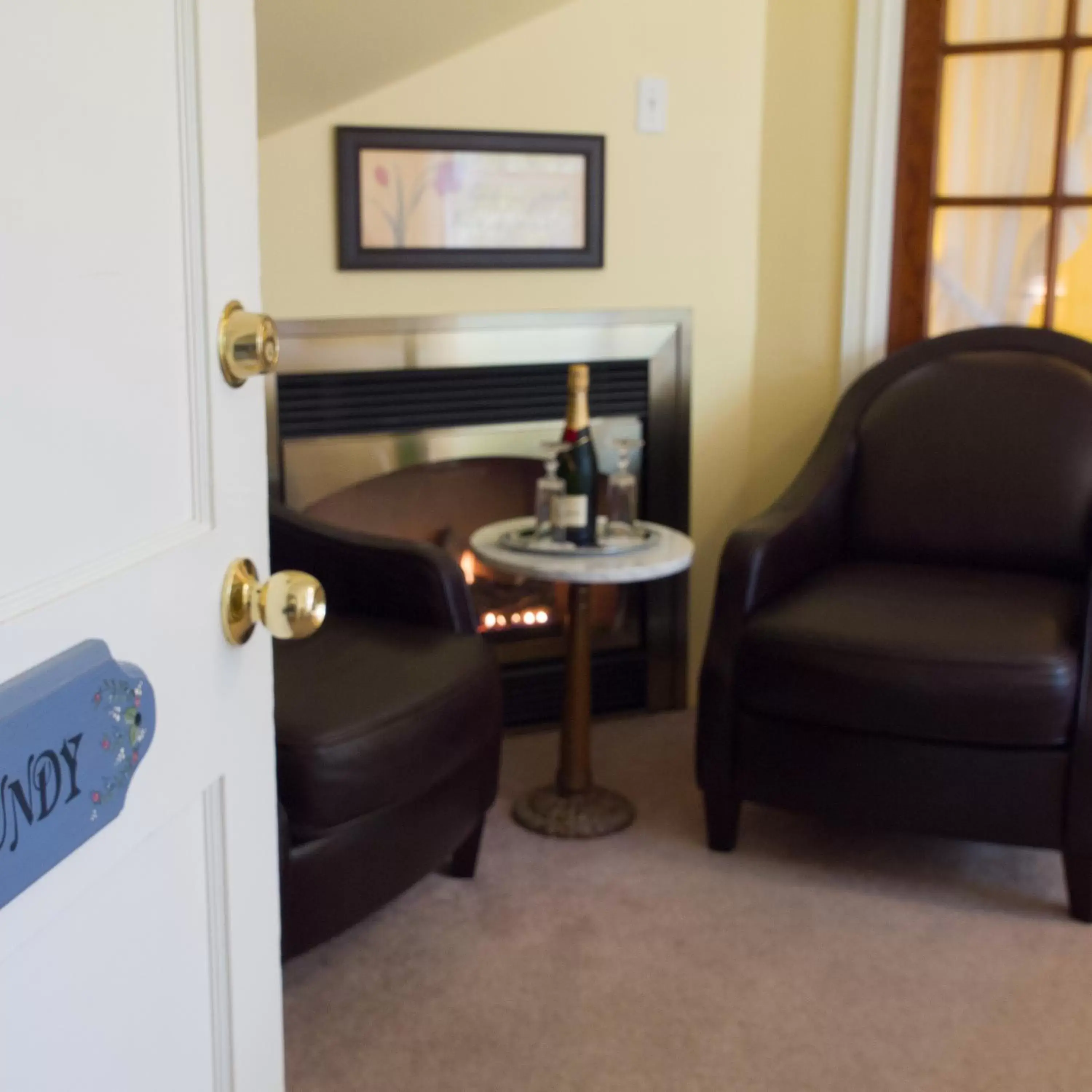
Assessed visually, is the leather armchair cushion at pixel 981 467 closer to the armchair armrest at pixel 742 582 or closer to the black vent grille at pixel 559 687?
the armchair armrest at pixel 742 582

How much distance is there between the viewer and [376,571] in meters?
2.28

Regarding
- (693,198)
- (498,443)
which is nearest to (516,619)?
(498,443)

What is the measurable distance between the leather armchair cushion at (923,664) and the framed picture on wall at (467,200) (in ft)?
3.07

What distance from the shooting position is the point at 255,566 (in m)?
0.96

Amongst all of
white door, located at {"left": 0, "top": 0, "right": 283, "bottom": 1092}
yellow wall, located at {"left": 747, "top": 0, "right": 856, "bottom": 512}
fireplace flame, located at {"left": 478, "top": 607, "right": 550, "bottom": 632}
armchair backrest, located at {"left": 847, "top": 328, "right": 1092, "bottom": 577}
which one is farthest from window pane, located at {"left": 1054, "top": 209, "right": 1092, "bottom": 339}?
white door, located at {"left": 0, "top": 0, "right": 283, "bottom": 1092}

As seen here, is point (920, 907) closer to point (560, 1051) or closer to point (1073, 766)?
point (1073, 766)

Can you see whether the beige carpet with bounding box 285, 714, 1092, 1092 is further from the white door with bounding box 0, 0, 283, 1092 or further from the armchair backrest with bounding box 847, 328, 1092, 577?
the white door with bounding box 0, 0, 283, 1092

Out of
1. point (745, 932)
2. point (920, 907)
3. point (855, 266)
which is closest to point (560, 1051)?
point (745, 932)

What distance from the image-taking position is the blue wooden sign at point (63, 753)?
64cm

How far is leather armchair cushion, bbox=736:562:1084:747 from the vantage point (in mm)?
2127

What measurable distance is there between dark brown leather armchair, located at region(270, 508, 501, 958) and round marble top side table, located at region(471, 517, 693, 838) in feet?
0.62

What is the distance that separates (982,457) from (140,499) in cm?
215

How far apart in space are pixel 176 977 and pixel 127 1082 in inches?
3.0

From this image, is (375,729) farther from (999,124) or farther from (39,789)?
(999,124)
